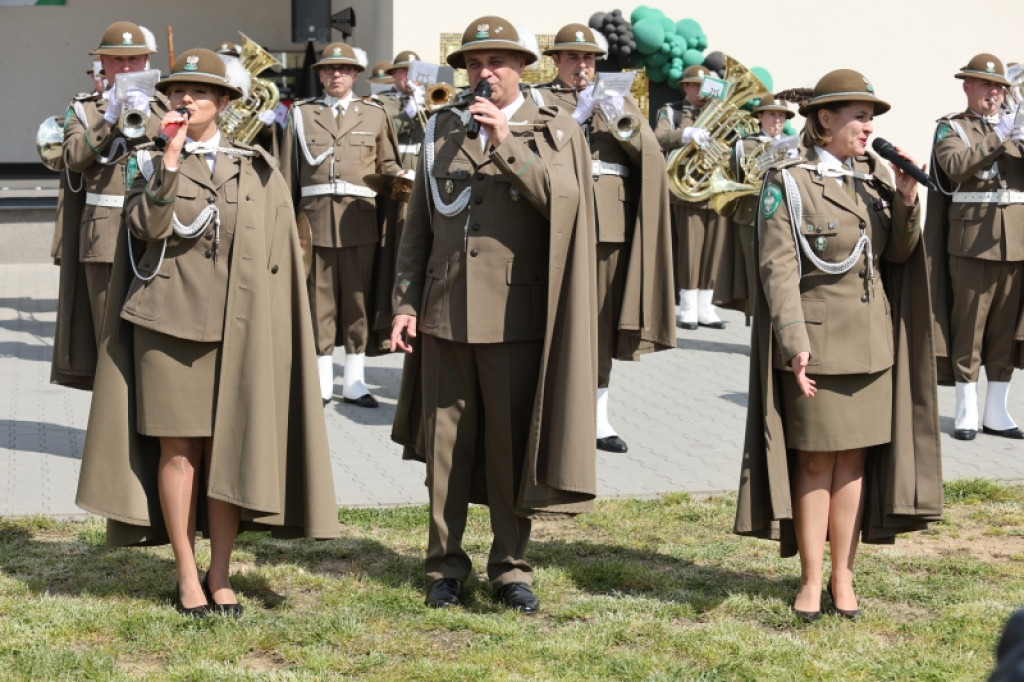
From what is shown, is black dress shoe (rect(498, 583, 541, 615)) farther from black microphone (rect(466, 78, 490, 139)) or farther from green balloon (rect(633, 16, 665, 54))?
green balloon (rect(633, 16, 665, 54))

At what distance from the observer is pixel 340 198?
9.52m

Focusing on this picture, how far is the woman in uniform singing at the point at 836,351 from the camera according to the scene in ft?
17.5

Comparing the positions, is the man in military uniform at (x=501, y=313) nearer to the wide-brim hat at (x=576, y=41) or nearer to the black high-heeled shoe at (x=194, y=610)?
the black high-heeled shoe at (x=194, y=610)

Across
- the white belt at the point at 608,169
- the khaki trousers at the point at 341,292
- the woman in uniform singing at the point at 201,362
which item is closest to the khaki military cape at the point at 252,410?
the woman in uniform singing at the point at 201,362

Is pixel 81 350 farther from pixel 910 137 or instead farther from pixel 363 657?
pixel 910 137

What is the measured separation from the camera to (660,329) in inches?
305

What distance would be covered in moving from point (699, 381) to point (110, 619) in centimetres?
616

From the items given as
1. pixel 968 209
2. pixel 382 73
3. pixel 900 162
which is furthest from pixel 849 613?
pixel 382 73

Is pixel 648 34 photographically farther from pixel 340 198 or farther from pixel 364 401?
pixel 364 401

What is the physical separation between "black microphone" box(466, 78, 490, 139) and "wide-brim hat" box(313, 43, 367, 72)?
470 cm

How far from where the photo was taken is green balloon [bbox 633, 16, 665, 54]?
53.3 feet

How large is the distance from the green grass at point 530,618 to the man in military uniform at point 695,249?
6.65 meters

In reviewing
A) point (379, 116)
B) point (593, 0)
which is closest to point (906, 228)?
point (379, 116)

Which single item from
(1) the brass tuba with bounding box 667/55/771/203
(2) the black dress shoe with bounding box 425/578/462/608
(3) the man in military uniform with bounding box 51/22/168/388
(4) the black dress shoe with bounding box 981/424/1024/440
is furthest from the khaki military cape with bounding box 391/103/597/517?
(1) the brass tuba with bounding box 667/55/771/203
